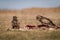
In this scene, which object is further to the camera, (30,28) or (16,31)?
(30,28)

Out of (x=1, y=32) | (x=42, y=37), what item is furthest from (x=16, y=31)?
(x=42, y=37)

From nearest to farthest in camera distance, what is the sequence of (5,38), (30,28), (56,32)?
(5,38) → (56,32) → (30,28)

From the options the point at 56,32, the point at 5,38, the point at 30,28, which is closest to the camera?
the point at 5,38

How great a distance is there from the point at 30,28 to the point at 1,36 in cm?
269

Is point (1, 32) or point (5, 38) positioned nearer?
point (5, 38)

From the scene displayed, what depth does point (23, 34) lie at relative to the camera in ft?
43.5

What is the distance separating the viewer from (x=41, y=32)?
45.1ft

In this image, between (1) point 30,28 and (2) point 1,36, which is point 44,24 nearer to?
(1) point 30,28

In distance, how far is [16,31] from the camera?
46.1 feet

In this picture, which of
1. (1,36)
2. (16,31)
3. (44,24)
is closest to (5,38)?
(1,36)

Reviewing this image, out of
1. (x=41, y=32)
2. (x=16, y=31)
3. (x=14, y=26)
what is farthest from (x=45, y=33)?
(x=14, y=26)

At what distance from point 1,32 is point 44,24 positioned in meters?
2.81

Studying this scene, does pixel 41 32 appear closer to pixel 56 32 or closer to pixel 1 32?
pixel 56 32

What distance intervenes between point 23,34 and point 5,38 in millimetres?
993
